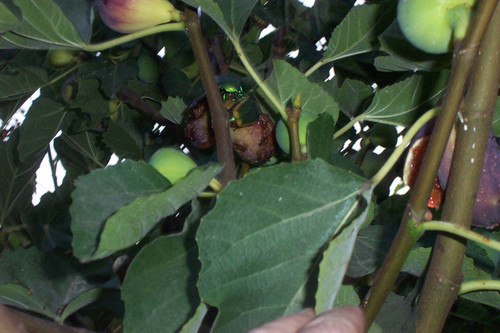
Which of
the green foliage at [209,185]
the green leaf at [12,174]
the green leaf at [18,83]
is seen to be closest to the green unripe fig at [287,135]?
the green foliage at [209,185]

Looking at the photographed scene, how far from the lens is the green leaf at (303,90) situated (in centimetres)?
68

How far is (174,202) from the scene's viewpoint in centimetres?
46

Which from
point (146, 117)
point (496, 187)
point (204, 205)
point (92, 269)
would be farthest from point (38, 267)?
point (496, 187)

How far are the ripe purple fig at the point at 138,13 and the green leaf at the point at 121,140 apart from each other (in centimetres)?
41

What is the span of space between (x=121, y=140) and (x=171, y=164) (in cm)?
49

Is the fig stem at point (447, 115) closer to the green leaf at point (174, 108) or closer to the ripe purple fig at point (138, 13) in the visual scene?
the ripe purple fig at point (138, 13)

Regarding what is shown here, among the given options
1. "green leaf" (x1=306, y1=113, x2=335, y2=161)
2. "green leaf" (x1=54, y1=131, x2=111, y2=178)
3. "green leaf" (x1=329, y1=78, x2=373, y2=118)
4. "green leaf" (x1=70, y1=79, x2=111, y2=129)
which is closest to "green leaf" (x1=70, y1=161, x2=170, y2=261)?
"green leaf" (x1=306, y1=113, x2=335, y2=161)

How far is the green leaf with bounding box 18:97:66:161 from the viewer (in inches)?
39.5

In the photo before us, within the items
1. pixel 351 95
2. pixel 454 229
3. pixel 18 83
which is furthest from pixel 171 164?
pixel 18 83

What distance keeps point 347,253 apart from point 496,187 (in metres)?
0.16

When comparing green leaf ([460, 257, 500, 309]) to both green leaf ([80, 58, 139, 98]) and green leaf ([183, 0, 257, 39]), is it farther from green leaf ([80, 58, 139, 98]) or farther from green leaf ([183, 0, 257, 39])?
green leaf ([80, 58, 139, 98])

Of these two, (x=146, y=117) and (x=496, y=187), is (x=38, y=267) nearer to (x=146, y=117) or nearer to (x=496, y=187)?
(x=146, y=117)

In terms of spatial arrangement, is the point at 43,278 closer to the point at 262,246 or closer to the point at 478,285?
the point at 262,246

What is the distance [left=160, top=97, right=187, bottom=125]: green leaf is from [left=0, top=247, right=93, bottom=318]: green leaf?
0.24 m
